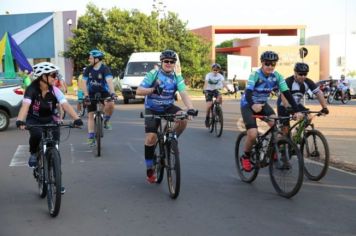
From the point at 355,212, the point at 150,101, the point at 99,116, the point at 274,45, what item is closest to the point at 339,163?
the point at 355,212

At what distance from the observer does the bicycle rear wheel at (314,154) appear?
7598mm

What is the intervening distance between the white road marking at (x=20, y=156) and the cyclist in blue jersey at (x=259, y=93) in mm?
4250

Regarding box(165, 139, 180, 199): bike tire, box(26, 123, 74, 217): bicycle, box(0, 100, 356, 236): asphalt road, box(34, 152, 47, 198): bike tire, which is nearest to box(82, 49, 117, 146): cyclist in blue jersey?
box(0, 100, 356, 236): asphalt road

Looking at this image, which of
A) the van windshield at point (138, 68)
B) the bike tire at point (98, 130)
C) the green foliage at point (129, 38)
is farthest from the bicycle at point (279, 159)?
the green foliage at point (129, 38)

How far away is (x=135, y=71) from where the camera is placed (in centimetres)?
2666

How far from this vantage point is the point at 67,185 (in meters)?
7.56

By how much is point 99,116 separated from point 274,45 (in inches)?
2122

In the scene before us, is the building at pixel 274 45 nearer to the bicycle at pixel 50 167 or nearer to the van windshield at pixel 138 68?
the van windshield at pixel 138 68

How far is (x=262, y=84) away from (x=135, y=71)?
1963 centimetres

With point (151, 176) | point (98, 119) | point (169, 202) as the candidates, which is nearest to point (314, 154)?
point (151, 176)

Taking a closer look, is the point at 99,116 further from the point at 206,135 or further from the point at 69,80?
the point at 69,80

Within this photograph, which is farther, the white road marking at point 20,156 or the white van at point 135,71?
the white van at point 135,71

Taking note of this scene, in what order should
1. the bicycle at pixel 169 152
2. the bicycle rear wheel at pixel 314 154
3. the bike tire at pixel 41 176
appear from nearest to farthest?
the bike tire at pixel 41 176, the bicycle at pixel 169 152, the bicycle rear wheel at pixel 314 154

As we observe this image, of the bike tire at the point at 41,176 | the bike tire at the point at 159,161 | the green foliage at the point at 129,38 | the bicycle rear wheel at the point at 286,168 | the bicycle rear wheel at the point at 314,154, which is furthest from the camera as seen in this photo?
the green foliage at the point at 129,38
